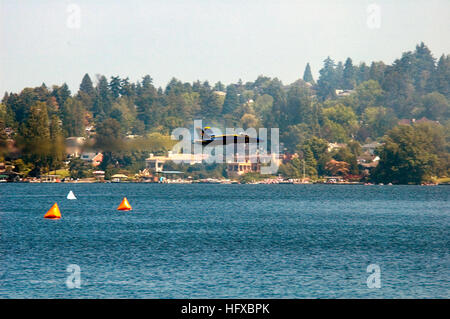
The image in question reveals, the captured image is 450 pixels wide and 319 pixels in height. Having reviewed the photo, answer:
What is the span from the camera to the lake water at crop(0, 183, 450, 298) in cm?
4738

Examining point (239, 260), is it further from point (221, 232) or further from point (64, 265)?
point (221, 232)

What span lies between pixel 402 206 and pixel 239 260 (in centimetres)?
8098

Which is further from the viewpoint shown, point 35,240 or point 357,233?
point 357,233

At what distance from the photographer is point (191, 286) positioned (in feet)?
157

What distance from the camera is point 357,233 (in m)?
83.1

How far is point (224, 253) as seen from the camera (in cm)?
6384

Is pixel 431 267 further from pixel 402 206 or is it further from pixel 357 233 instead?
pixel 402 206

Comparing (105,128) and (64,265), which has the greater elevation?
(105,128)

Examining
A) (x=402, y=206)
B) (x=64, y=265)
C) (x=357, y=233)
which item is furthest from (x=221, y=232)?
(x=402, y=206)

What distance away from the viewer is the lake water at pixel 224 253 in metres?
47.4

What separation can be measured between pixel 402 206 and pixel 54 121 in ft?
260

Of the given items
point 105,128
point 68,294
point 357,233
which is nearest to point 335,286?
point 68,294
